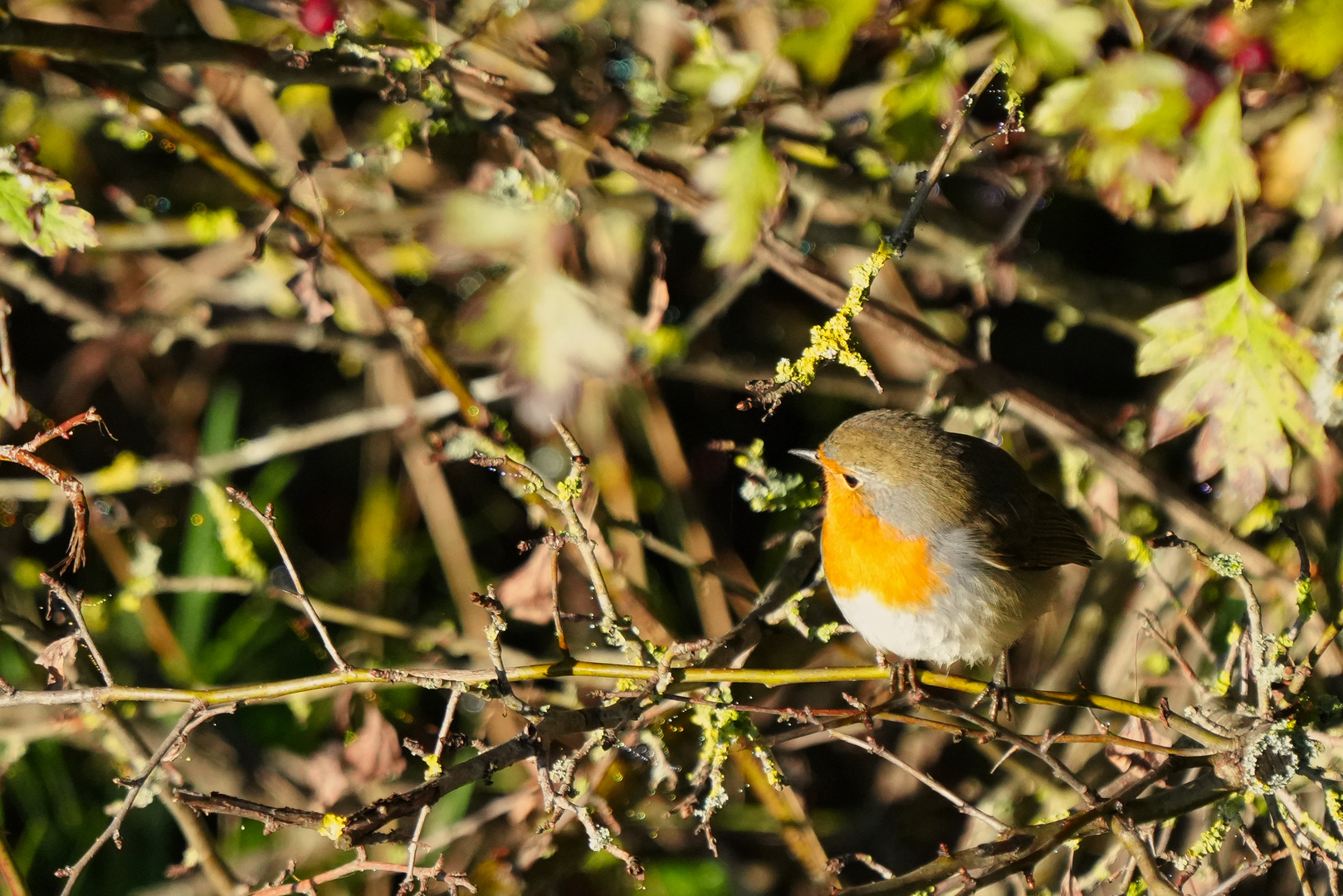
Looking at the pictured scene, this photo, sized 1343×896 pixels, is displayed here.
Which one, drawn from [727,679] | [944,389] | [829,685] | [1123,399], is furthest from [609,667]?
[1123,399]

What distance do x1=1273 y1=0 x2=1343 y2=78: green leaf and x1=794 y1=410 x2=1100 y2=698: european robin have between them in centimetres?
96

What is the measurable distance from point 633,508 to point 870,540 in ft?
3.35

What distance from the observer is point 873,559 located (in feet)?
6.70

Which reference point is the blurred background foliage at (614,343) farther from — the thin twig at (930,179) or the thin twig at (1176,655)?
the thin twig at (1176,655)

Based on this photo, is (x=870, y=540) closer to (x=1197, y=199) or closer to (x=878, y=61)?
(x=1197, y=199)

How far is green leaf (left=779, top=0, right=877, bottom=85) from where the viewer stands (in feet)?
5.87

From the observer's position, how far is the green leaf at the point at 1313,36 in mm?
1846

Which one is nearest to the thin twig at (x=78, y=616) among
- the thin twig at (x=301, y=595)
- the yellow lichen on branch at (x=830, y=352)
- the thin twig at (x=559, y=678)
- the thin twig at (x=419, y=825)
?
the thin twig at (x=559, y=678)

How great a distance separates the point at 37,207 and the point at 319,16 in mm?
689

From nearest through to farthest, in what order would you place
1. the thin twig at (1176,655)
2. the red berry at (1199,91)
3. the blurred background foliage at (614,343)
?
1. the thin twig at (1176,655)
2. the blurred background foliage at (614,343)
3. the red berry at (1199,91)

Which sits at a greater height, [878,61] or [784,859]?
[878,61]

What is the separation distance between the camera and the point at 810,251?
269 centimetres

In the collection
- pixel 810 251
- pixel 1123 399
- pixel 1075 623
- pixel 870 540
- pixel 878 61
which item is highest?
pixel 878 61

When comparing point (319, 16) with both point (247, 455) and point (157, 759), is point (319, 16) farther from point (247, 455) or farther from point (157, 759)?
point (157, 759)
